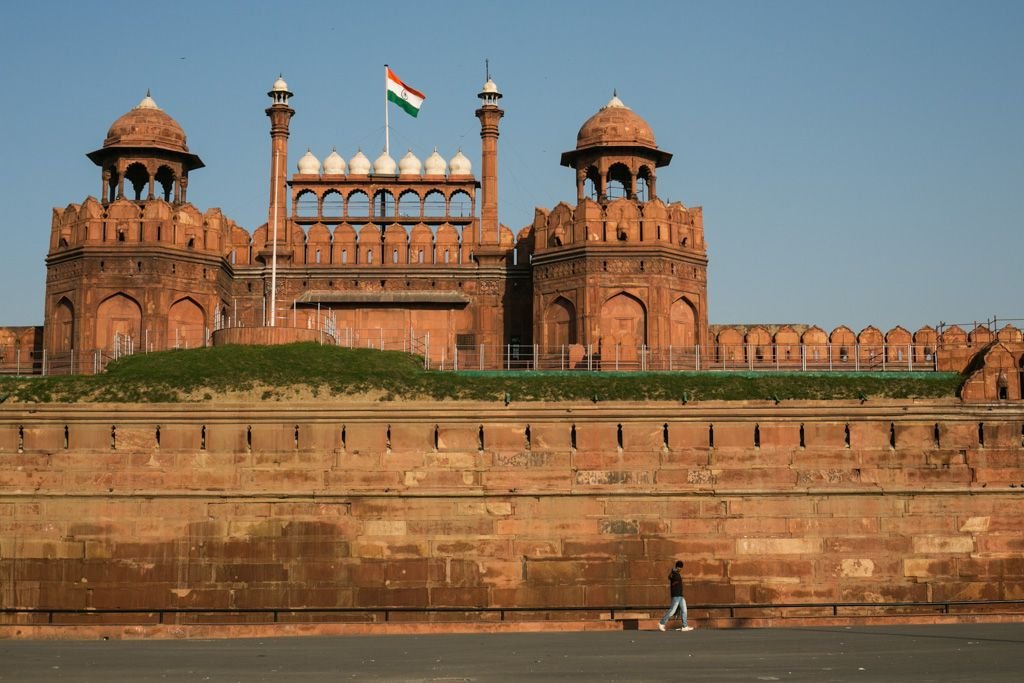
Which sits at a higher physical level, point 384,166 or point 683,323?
point 384,166

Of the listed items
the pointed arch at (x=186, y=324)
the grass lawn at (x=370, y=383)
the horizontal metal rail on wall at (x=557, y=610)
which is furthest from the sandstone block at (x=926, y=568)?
the pointed arch at (x=186, y=324)

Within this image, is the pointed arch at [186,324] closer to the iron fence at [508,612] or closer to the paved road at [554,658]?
the iron fence at [508,612]

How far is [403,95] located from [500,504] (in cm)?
1849

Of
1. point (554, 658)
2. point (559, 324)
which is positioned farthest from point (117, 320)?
point (554, 658)

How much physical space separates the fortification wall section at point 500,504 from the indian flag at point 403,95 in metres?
16.2

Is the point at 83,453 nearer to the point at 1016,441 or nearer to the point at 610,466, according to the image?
the point at 610,466

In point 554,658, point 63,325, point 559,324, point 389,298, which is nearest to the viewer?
point 554,658

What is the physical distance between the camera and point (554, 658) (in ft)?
68.4

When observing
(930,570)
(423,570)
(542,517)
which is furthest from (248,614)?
(930,570)

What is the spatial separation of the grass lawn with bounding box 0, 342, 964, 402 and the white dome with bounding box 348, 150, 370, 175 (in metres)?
11.2

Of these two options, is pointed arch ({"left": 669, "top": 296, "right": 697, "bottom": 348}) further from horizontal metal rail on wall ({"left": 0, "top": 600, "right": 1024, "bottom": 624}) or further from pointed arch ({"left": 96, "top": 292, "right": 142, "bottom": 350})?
pointed arch ({"left": 96, "top": 292, "right": 142, "bottom": 350})

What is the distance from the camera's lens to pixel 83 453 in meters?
32.9

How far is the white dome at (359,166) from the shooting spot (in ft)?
151

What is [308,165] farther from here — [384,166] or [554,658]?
[554,658]
